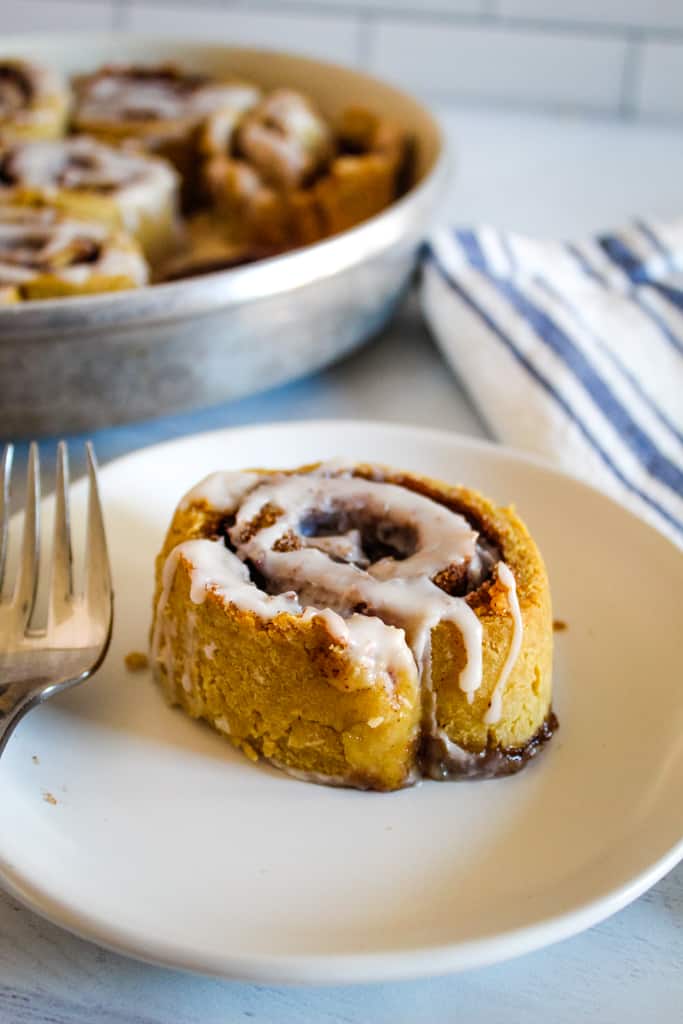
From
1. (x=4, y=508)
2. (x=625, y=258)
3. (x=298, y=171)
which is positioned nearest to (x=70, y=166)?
(x=298, y=171)

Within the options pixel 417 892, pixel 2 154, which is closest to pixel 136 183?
→ pixel 2 154

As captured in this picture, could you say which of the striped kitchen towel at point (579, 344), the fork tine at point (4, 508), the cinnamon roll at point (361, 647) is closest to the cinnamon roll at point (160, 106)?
the striped kitchen towel at point (579, 344)

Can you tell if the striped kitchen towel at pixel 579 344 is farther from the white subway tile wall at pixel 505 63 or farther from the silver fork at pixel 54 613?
the white subway tile wall at pixel 505 63

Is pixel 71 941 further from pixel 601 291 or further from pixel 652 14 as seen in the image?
pixel 652 14

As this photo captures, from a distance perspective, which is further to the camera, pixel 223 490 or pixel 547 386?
pixel 547 386

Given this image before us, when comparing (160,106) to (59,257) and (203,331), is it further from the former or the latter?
(203,331)
